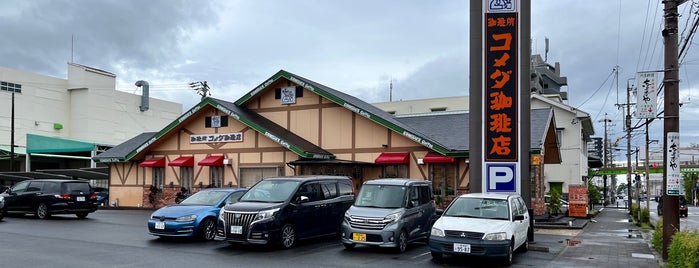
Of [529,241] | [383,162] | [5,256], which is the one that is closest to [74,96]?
[383,162]

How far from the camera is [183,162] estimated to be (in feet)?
86.0

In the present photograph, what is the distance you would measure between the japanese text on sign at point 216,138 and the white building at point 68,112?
20.7 m

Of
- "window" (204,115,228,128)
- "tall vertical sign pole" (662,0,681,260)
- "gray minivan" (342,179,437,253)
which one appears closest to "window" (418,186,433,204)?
"gray minivan" (342,179,437,253)

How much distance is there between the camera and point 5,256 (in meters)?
11.1

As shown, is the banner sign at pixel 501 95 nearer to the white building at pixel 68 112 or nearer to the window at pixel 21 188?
the window at pixel 21 188

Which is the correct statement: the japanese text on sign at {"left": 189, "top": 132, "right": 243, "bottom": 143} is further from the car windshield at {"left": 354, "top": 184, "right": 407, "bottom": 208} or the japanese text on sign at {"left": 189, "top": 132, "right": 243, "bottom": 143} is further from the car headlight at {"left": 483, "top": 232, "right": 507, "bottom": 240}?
the car headlight at {"left": 483, "top": 232, "right": 507, "bottom": 240}

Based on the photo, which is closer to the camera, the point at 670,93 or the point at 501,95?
the point at 670,93

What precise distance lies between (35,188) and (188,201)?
30.5 ft

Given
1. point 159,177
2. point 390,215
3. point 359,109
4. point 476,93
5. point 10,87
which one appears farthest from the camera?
point 10,87

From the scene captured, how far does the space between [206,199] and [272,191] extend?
8.55ft

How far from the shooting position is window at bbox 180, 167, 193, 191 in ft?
88.2

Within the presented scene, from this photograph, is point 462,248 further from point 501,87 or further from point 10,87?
point 10,87

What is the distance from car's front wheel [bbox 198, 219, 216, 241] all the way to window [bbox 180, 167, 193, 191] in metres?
13.3

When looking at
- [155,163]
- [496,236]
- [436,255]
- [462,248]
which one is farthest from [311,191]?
[155,163]
